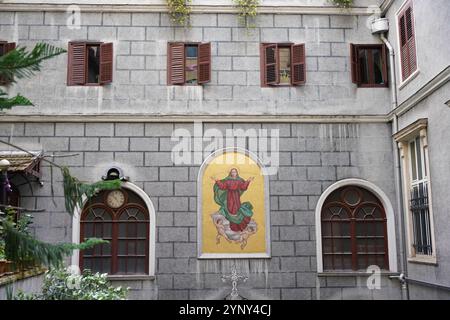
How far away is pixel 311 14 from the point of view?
12.7m

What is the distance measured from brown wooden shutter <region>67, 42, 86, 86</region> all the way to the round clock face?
104 inches

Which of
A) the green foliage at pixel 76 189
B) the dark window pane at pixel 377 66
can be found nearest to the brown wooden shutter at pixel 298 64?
the dark window pane at pixel 377 66

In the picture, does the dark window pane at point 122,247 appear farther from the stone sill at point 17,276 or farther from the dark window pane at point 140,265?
the stone sill at point 17,276

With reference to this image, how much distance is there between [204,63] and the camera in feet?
40.8

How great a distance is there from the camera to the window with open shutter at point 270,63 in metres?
12.5

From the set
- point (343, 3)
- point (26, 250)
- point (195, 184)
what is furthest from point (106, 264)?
point (343, 3)

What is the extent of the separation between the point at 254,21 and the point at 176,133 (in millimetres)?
3233

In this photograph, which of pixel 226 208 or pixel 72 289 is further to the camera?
pixel 226 208

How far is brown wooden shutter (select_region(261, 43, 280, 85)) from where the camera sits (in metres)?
12.5

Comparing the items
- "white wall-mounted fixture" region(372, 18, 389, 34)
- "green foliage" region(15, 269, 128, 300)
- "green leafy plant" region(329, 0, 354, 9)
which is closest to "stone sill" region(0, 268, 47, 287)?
"green foliage" region(15, 269, 128, 300)

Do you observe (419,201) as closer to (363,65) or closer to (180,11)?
(363,65)

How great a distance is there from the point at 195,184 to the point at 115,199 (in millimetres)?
1822

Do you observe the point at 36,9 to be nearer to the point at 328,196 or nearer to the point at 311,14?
the point at 311,14

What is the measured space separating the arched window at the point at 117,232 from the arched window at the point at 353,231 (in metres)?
4.07
